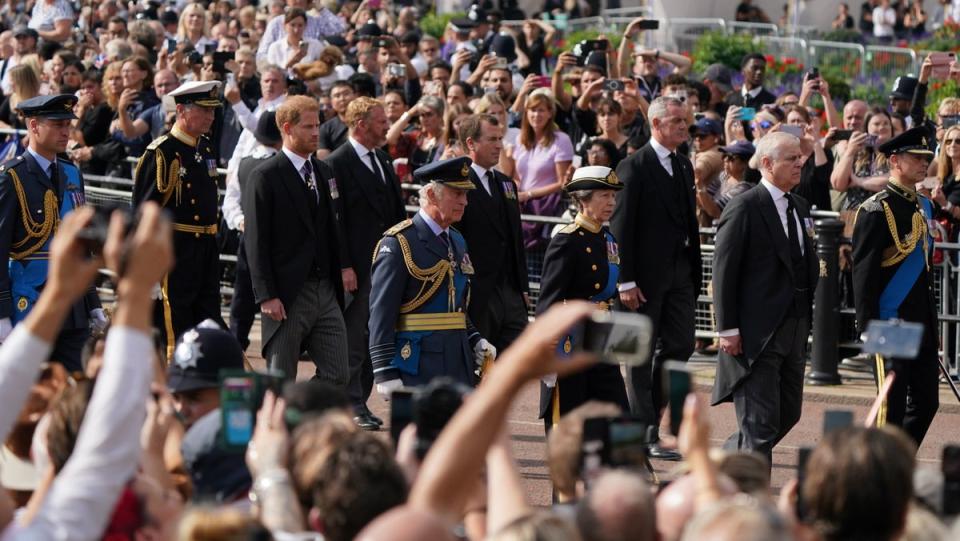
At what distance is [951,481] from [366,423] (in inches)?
243

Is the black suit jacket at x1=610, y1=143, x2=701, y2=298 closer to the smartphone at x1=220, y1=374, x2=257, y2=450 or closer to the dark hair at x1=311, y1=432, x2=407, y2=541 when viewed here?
the smartphone at x1=220, y1=374, x2=257, y2=450

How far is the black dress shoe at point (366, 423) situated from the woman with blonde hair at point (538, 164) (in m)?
3.04

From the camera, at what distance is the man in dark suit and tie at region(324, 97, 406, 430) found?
36.3 ft

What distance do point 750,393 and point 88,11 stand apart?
61.6 ft

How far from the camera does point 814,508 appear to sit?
4.32 metres

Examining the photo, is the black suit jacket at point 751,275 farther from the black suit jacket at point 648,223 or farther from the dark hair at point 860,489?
the dark hair at point 860,489

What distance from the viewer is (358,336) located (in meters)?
11.1

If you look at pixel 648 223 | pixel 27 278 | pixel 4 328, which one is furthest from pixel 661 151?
pixel 4 328

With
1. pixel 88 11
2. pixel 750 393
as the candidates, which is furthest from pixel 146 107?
pixel 88 11

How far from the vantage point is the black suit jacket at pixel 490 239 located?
10.6 metres

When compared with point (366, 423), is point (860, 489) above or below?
above

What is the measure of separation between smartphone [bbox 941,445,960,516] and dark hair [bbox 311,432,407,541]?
4.89 feet

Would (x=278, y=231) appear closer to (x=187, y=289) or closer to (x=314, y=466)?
(x=187, y=289)

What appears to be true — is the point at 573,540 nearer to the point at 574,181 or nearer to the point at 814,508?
the point at 814,508
